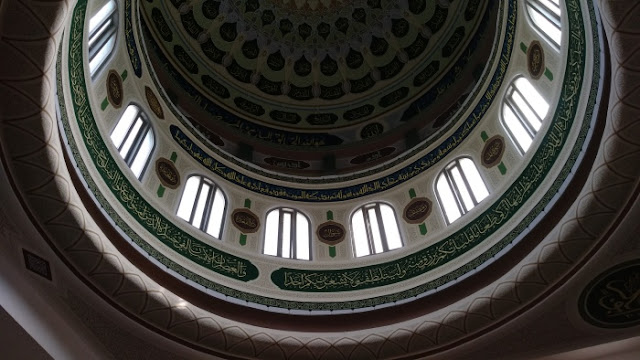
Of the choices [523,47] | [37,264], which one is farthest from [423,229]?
[37,264]

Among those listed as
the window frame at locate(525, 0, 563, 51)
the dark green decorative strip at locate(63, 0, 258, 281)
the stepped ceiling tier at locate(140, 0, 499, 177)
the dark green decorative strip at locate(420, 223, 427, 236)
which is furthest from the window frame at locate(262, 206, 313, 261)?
the window frame at locate(525, 0, 563, 51)

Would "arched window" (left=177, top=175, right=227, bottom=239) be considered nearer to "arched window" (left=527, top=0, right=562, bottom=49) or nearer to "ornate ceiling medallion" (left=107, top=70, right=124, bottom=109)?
"ornate ceiling medallion" (left=107, top=70, right=124, bottom=109)

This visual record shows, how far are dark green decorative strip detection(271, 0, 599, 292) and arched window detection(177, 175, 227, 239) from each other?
147 cm

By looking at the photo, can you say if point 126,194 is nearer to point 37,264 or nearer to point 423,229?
point 37,264

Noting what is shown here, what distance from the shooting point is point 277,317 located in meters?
8.13

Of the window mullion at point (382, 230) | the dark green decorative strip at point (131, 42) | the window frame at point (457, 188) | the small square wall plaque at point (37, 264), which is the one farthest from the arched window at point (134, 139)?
the window frame at point (457, 188)

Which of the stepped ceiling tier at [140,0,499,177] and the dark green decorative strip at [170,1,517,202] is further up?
the stepped ceiling tier at [140,0,499,177]

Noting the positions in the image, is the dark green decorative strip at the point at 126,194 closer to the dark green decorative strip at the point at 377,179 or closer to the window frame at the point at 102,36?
the window frame at the point at 102,36

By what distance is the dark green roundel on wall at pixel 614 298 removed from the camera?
6898 mm

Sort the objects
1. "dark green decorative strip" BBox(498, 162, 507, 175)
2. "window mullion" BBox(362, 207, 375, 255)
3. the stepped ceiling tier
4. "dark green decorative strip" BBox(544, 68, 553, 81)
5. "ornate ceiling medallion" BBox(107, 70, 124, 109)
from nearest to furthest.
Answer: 1. "dark green decorative strip" BBox(544, 68, 553, 81)
2. "ornate ceiling medallion" BBox(107, 70, 124, 109)
3. "dark green decorative strip" BBox(498, 162, 507, 175)
4. "window mullion" BBox(362, 207, 375, 255)
5. the stepped ceiling tier

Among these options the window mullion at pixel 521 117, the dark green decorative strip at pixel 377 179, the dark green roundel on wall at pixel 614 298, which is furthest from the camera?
the dark green decorative strip at pixel 377 179

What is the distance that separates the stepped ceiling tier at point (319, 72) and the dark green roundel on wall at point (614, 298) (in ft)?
16.2

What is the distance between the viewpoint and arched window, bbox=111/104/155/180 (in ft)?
28.8

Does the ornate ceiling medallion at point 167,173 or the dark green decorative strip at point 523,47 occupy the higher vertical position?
the dark green decorative strip at point 523,47
